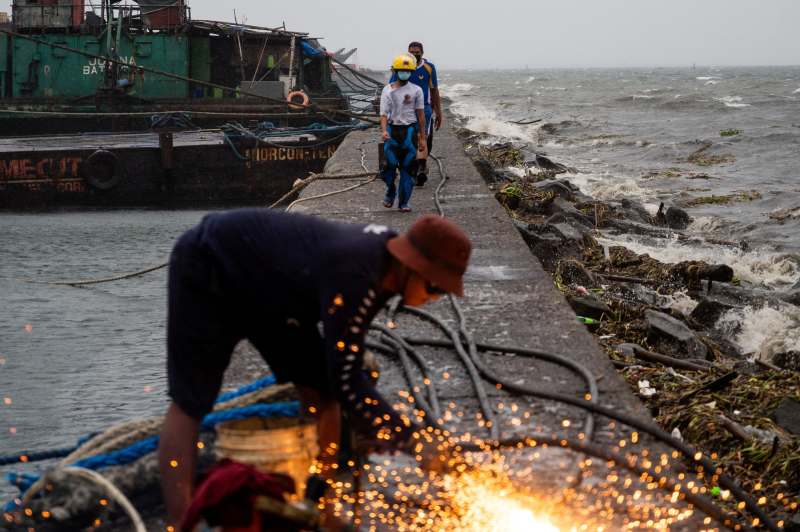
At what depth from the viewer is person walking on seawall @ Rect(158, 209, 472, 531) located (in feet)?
7.90

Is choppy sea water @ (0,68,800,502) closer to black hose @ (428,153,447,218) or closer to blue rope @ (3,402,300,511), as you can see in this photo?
blue rope @ (3,402,300,511)

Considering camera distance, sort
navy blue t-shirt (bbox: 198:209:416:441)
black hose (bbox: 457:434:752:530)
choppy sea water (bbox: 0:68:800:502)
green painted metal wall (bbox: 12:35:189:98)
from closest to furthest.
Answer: navy blue t-shirt (bbox: 198:209:416:441)
black hose (bbox: 457:434:752:530)
choppy sea water (bbox: 0:68:800:502)
green painted metal wall (bbox: 12:35:189:98)

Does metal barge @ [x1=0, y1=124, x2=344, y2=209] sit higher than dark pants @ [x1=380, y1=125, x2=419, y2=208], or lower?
lower

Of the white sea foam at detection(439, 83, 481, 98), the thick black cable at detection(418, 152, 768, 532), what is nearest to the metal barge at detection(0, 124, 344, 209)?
the thick black cable at detection(418, 152, 768, 532)

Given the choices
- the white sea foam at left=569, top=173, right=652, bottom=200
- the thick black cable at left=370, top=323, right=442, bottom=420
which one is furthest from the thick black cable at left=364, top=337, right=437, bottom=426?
the white sea foam at left=569, top=173, right=652, bottom=200

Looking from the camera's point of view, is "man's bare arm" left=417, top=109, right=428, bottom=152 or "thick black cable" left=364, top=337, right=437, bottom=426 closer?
"thick black cable" left=364, top=337, right=437, bottom=426

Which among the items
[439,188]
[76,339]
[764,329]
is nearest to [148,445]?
[76,339]

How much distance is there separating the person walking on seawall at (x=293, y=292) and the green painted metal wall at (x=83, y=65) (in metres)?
20.9

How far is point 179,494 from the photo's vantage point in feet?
8.20

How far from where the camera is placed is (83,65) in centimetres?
2216

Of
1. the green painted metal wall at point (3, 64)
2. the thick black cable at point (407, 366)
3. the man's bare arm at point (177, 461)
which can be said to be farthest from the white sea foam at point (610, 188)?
the green painted metal wall at point (3, 64)

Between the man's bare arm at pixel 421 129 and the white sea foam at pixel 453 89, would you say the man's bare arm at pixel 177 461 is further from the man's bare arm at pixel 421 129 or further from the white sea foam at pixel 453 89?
the white sea foam at pixel 453 89

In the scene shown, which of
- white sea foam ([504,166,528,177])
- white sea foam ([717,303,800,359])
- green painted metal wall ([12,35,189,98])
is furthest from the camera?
green painted metal wall ([12,35,189,98])

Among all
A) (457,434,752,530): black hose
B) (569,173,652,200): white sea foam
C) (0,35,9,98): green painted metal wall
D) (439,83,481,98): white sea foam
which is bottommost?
(457,434,752,530): black hose
